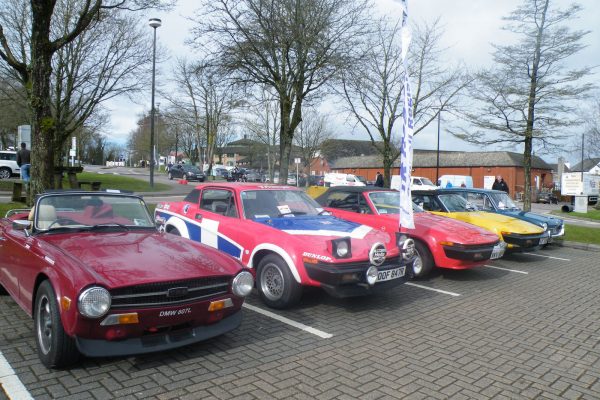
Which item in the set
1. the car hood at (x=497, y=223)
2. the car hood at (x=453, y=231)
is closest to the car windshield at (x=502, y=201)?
the car hood at (x=497, y=223)

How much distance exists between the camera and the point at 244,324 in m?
4.92

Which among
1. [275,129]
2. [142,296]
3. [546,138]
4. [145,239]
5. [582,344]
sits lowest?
[582,344]

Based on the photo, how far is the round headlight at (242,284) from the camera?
3.98m

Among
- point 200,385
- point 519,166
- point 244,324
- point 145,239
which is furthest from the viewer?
point 519,166

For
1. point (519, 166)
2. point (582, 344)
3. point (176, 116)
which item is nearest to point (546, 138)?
point (582, 344)

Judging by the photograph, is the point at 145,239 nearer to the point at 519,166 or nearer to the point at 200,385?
the point at 200,385

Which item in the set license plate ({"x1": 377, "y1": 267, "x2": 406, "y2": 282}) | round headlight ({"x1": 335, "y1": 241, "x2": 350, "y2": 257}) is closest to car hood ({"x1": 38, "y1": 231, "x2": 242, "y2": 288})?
round headlight ({"x1": 335, "y1": 241, "x2": 350, "y2": 257})

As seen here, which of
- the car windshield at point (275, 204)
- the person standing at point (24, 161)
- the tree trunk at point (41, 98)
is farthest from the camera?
the person standing at point (24, 161)

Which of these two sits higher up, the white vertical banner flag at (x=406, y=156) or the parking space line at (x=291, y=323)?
the white vertical banner flag at (x=406, y=156)

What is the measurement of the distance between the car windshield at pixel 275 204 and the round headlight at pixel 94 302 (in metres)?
3.05

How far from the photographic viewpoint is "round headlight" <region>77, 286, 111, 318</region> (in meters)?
3.20

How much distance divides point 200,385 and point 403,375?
1.69 meters

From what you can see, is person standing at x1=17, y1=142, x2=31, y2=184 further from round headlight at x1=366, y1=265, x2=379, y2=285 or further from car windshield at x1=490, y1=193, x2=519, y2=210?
car windshield at x1=490, y1=193, x2=519, y2=210

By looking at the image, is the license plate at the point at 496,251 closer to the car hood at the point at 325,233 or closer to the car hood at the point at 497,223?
the car hood at the point at 497,223
